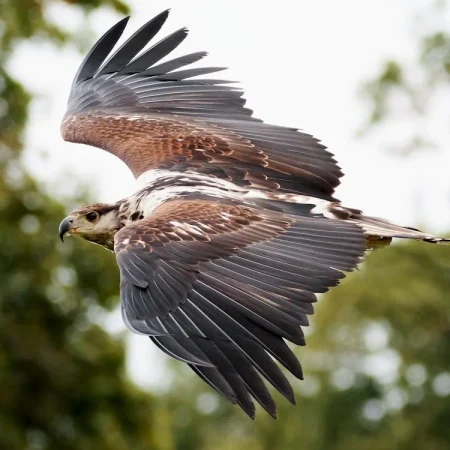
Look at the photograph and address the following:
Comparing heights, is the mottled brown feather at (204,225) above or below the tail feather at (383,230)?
below

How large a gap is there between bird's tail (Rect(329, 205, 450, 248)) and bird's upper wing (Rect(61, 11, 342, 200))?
41 centimetres

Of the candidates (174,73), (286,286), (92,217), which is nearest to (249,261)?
(286,286)

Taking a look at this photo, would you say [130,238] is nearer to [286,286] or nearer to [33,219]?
[286,286]

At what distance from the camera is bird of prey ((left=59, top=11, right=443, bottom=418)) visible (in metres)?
7.01

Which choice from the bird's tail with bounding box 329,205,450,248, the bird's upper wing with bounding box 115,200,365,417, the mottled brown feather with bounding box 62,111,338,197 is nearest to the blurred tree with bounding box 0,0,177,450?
the mottled brown feather with bounding box 62,111,338,197

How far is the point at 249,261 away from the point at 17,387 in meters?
9.11

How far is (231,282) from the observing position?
7.38 m

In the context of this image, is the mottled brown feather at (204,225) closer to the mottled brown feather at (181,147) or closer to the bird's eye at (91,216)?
the mottled brown feather at (181,147)

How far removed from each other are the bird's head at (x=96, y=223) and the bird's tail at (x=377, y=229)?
142 centimetres

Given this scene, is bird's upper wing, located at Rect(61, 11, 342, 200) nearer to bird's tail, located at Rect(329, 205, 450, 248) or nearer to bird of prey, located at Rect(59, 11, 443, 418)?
bird of prey, located at Rect(59, 11, 443, 418)

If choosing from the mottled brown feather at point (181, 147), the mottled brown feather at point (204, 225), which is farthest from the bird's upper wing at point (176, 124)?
the mottled brown feather at point (204, 225)

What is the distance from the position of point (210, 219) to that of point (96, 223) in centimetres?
140

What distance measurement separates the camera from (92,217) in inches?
364

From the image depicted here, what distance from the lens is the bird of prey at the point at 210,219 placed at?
7012mm
